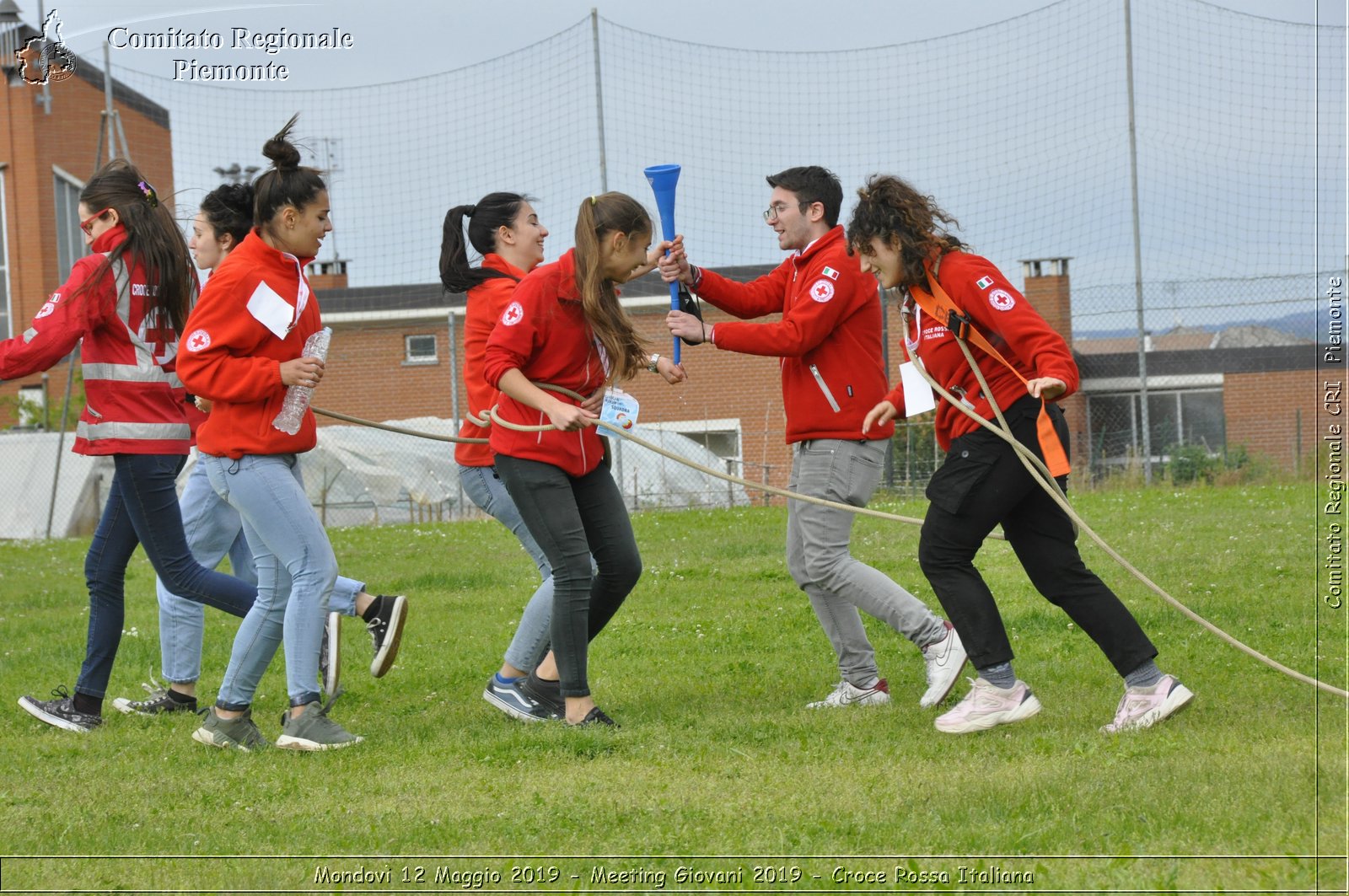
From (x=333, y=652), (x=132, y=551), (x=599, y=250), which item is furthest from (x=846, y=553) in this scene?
(x=132, y=551)

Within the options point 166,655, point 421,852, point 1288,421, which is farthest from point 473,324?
point 1288,421

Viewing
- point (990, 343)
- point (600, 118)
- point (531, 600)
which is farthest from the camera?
point (600, 118)

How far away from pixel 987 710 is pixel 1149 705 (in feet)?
1.66

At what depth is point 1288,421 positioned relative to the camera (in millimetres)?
17797

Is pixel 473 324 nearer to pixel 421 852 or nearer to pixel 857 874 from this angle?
pixel 421 852

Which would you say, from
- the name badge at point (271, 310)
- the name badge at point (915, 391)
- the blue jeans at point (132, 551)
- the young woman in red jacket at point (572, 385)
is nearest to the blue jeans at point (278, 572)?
the name badge at point (271, 310)

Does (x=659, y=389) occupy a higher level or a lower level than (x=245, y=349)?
lower

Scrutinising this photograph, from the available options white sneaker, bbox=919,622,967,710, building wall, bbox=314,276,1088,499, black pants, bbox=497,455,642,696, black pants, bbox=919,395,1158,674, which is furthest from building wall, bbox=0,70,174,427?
black pants, bbox=919,395,1158,674

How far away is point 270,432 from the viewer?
184 inches

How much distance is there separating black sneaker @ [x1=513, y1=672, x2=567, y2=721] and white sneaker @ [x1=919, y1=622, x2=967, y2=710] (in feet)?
4.44

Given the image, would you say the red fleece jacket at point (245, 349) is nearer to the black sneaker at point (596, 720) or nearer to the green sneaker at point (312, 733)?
the green sneaker at point (312, 733)

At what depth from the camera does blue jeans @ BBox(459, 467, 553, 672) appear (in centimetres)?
529

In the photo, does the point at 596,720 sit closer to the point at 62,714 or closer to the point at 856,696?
the point at 856,696

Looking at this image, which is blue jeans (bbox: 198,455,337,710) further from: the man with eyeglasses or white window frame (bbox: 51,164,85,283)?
white window frame (bbox: 51,164,85,283)
